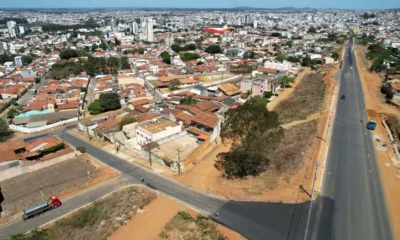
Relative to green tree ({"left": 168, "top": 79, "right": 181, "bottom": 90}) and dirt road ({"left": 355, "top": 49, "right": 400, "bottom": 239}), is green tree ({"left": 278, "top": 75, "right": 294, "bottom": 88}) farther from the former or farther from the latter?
green tree ({"left": 168, "top": 79, "right": 181, "bottom": 90})

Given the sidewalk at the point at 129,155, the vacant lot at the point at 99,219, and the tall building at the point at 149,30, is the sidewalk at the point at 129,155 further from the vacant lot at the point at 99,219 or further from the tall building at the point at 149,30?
the tall building at the point at 149,30

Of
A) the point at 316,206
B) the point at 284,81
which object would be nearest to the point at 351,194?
the point at 316,206

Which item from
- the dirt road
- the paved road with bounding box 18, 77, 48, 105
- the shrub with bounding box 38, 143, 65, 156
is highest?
the dirt road

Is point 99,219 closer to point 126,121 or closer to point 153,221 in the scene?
point 153,221

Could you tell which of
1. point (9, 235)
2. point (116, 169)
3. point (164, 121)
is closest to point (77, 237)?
point (9, 235)

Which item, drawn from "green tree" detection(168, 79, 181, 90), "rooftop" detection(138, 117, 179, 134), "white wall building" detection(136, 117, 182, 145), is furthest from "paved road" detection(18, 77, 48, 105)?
"white wall building" detection(136, 117, 182, 145)

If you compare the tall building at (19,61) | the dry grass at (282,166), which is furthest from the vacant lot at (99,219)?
the tall building at (19,61)
